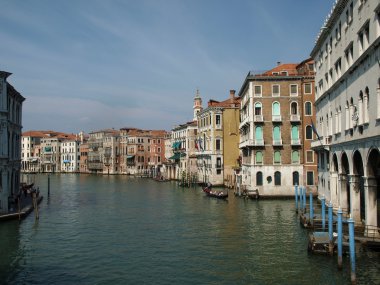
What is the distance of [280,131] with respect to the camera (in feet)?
116

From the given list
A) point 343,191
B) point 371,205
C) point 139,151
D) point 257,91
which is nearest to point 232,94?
point 257,91

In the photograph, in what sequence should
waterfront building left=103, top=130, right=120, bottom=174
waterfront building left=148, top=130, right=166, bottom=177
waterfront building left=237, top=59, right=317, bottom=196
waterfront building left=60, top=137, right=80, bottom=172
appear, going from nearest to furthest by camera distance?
1. waterfront building left=237, top=59, right=317, bottom=196
2. waterfront building left=148, top=130, right=166, bottom=177
3. waterfront building left=103, top=130, right=120, bottom=174
4. waterfront building left=60, top=137, right=80, bottom=172

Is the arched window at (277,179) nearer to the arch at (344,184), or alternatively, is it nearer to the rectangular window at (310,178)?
the rectangular window at (310,178)

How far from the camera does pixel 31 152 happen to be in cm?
11225

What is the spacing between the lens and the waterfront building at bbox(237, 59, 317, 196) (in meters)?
35.0

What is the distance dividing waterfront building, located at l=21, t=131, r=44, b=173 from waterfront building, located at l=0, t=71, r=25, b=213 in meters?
81.7

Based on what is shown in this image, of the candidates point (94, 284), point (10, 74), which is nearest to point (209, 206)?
point (10, 74)

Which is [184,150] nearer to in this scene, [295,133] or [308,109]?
[295,133]

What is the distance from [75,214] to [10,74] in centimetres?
1015

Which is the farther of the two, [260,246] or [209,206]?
[209,206]

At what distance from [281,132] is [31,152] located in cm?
9133

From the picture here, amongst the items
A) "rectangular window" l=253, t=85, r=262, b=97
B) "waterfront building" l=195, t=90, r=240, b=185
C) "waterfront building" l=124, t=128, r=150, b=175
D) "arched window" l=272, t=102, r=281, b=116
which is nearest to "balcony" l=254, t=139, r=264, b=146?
"arched window" l=272, t=102, r=281, b=116

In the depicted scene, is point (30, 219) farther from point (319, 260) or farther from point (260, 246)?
point (319, 260)

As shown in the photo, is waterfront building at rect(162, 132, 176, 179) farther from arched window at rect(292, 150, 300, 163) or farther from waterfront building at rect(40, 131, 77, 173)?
waterfront building at rect(40, 131, 77, 173)
